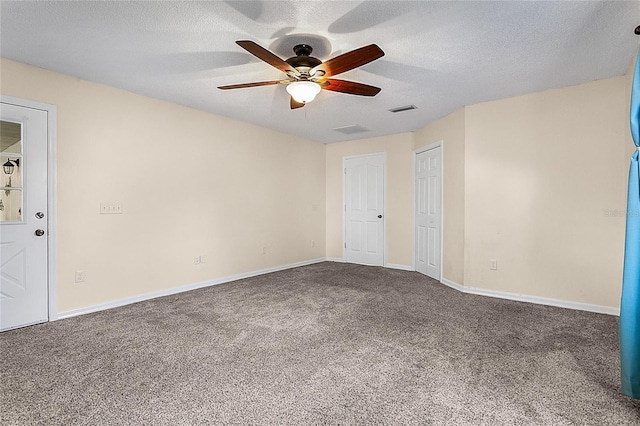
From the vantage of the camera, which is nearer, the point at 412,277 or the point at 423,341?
the point at 423,341

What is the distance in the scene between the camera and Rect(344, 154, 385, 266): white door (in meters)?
6.25

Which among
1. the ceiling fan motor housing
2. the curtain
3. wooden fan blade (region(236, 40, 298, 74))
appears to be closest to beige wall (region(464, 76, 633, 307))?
the curtain

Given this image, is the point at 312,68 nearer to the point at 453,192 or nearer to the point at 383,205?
the point at 453,192

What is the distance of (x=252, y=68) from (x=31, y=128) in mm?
2191

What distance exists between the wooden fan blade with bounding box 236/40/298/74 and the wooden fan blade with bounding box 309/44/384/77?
0.25 metres

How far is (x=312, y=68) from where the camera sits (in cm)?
270

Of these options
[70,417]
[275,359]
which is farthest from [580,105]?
[70,417]

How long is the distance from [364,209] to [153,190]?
380 centimetres

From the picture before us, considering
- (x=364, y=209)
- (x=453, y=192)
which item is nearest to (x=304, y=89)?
(x=453, y=192)

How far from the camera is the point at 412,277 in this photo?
206 inches

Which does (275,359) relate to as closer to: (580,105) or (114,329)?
(114,329)

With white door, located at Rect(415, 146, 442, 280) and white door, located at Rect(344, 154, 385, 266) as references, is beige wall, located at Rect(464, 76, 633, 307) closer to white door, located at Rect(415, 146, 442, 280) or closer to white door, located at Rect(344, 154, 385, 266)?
white door, located at Rect(415, 146, 442, 280)

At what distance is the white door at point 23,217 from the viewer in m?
3.01

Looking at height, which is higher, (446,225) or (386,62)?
(386,62)
